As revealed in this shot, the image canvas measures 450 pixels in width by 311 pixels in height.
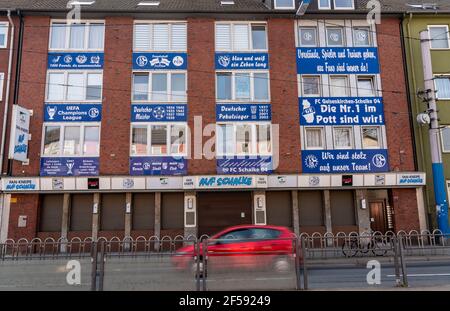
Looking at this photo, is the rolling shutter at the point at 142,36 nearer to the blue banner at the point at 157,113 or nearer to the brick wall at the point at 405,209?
the blue banner at the point at 157,113

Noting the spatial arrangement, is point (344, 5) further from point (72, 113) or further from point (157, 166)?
point (72, 113)

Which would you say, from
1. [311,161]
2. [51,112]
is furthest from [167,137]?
[311,161]

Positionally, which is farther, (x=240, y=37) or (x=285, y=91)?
(x=240, y=37)

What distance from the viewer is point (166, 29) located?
71.0 feet

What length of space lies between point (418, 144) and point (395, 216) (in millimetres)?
4397

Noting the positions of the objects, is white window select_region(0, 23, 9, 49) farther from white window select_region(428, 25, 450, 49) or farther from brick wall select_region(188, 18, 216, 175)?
white window select_region(428, 25, 450, 49)

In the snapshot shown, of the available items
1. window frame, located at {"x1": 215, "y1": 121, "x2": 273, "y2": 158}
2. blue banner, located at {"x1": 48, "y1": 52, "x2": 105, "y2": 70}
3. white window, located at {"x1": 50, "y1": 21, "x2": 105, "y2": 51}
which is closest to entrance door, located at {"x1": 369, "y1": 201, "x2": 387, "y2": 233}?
window frame, located at {"x1": 215, "y1": 121, "x2": 273, "y2": 158}

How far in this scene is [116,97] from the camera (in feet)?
67.7

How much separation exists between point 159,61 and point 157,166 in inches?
242

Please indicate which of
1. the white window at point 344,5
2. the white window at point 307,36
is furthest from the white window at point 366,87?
the white window at point 344,5

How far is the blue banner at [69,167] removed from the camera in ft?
64.4
